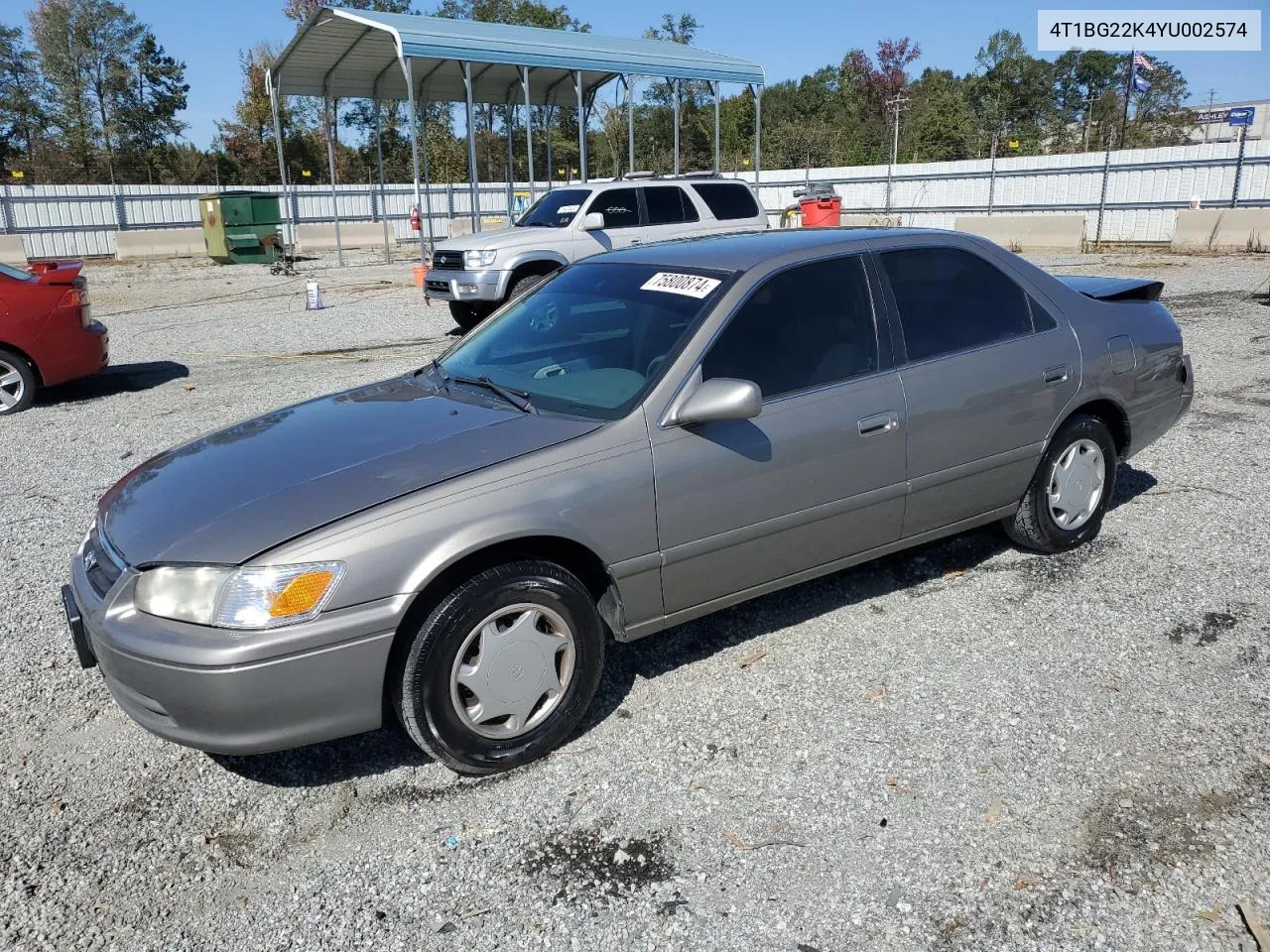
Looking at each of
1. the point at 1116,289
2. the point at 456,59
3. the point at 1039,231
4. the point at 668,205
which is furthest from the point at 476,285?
the point at 1039,231

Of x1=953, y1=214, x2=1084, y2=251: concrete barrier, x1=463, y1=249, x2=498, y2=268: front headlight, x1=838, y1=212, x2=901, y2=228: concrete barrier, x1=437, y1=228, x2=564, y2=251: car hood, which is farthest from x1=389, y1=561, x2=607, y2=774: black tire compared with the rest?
x1=838, y1=212, x2=901, y2=228: concrete barrier

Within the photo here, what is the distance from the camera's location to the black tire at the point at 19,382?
29.0 ft

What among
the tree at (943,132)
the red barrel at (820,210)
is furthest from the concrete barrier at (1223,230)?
the tree at (943,132)

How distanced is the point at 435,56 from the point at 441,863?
18.5m

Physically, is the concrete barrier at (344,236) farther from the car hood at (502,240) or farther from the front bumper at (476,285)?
the front bumper at (476,285)

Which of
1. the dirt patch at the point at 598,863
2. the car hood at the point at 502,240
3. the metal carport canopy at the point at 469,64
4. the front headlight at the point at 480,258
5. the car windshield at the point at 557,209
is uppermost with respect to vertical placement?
the metal carport canopy at the point at 469,64

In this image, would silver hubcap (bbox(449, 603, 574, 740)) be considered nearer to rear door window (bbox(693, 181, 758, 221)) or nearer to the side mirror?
the side mirror

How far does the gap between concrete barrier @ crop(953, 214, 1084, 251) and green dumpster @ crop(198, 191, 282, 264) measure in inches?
704

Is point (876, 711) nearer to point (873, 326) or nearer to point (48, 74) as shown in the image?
point (873, 326)

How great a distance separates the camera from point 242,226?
26422 mm

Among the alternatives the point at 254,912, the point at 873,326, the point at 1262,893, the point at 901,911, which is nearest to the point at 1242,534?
the point at 873,326

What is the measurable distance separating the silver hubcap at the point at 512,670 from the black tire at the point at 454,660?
2cm

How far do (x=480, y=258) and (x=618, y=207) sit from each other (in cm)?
202

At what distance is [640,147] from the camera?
6103 cm
